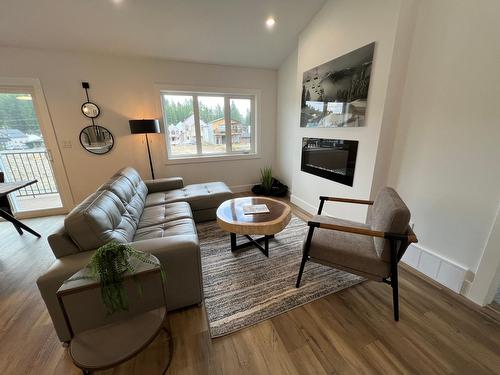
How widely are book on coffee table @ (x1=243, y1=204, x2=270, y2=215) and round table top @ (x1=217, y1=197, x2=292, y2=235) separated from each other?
4 cm

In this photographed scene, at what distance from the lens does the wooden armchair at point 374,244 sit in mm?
1352

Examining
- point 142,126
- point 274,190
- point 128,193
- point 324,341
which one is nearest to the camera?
point 324,341

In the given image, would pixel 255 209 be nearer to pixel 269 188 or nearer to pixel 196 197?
pixel 196 197

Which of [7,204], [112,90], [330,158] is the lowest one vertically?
[7,204]

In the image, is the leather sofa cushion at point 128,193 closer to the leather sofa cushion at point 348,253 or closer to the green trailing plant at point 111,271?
the green trailing plant at point 111,271

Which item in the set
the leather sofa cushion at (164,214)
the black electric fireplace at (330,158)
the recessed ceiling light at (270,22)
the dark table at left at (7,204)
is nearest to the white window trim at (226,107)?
the recessed ceiling light at (270,22)

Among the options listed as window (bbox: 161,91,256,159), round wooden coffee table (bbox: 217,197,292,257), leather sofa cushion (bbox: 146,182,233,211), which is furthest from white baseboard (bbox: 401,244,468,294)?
window (bbox: 161,91,256,159)

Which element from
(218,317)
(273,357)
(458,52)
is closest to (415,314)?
(273,357)

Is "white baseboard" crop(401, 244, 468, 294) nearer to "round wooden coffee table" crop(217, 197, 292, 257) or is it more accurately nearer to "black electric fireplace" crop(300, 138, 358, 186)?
"black electric fireplace" crop(300, 138, 358, 186)

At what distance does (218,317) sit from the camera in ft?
5.04

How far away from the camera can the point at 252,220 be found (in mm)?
1976

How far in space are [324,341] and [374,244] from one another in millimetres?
803

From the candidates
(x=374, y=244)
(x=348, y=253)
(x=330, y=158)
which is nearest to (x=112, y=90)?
(x=330, y=158)

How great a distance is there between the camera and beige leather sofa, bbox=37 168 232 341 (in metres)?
1.26
